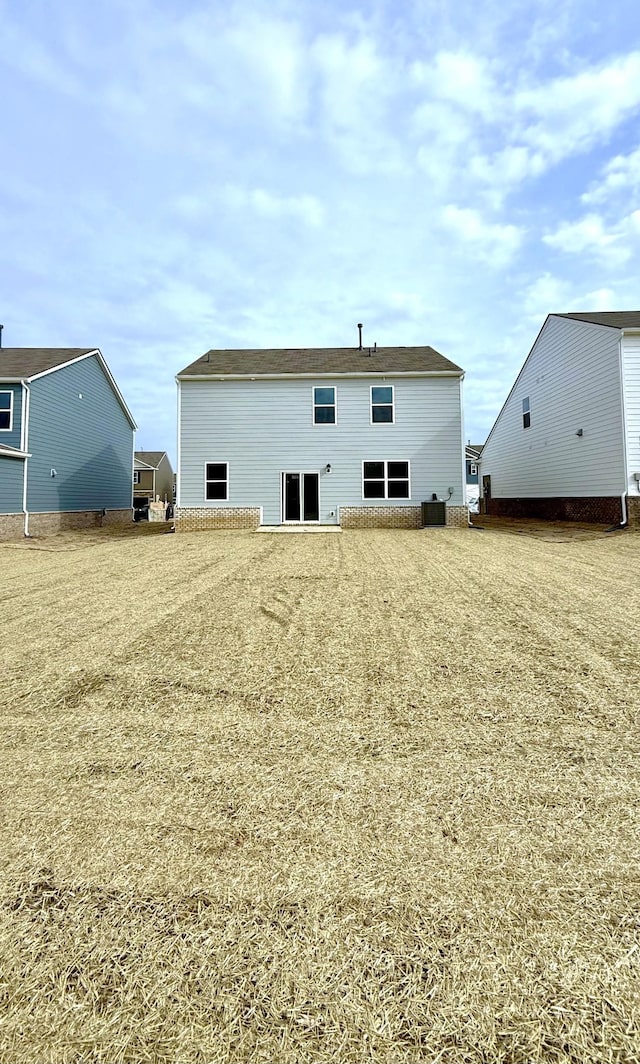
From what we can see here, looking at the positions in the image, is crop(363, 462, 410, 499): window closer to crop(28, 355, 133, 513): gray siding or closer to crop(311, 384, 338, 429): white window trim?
crop(311, 384, 338, 429): white window trim

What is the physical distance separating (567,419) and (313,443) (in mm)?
9338

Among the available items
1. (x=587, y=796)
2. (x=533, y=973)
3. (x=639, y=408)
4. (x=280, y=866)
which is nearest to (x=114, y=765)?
(x=280, y=866)

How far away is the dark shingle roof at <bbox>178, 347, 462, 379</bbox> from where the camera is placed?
16.1 meters

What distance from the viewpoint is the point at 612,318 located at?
48.6 ft

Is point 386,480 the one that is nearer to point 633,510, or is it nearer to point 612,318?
point 633,510

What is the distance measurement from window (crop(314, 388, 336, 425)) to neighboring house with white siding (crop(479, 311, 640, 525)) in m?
8.52

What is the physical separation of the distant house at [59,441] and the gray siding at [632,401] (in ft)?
63.5

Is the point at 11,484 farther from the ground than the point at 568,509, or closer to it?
farther from the ground

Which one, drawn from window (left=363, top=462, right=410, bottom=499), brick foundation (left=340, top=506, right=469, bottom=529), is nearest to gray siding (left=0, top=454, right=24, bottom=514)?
brick foundation (left=340, top=506, right=469, bottom=529)

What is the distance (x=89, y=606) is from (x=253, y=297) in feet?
90.3

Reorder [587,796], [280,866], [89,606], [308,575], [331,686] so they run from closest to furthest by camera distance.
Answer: [280,866] → [587,796] → [331,686] → [89,606] → [308,575]

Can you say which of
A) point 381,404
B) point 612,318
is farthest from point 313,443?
point 612,318

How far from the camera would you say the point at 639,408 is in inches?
510

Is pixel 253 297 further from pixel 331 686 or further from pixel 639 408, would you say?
pixel 331 686
